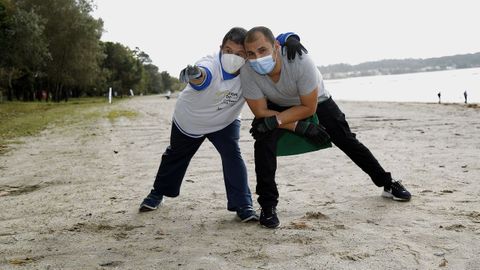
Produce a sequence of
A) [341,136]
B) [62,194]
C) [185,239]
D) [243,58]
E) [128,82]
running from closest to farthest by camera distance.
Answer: [185,239], [243,58], [341,136], [62,194], [128,82]

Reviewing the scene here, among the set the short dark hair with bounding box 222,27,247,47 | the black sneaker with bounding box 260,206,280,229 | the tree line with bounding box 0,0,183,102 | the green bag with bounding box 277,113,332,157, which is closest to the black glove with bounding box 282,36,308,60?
the short dark hair with bounding box 222,27,247,47

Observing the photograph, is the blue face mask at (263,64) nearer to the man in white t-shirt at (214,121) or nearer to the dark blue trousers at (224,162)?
the man in white t-shirt at (214,121)

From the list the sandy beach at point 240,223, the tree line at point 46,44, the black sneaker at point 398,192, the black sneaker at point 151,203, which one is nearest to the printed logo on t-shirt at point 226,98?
the sandy beach at point 240,223

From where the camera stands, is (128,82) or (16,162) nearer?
(16,162)

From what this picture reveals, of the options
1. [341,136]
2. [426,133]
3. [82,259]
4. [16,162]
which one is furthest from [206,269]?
[426,133]

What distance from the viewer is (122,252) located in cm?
303

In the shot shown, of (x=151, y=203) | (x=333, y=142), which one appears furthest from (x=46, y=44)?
(x=333, y=142)

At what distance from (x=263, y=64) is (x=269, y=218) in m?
1.19

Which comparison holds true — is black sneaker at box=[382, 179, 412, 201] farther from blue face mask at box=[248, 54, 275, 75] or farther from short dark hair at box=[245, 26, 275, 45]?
short dark hair at box=[245, 26, 275, 45]

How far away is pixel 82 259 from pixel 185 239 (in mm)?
728

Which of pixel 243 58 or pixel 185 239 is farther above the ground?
pixel 243 58

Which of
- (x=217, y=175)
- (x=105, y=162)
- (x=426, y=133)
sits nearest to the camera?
(x=217, y=175)

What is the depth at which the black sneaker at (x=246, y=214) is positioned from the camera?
12.2ft

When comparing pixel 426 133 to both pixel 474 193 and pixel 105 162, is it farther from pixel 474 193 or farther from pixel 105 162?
pixel 105 162
